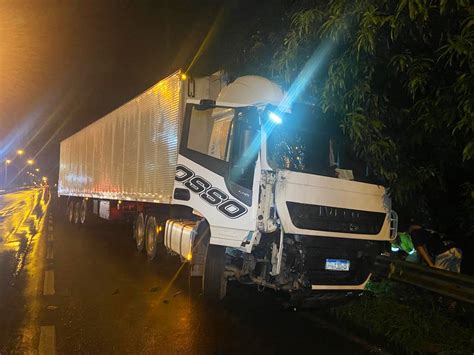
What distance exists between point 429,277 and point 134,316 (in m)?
3.76

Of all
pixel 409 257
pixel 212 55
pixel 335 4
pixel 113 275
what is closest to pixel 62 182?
pixel 113 275

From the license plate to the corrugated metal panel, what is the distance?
3274 mm

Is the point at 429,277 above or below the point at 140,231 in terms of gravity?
above

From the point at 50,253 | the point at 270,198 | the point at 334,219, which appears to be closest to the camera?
the point at 270,198

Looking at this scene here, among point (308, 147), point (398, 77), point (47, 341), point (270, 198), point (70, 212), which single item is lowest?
point (70, 212)

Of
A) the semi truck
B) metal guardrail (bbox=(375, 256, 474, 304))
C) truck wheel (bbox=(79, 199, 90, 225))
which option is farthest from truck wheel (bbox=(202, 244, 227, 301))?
truck wheel (bbox=(79, 199, 90, 225))

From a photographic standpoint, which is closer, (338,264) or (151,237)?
(338,264)

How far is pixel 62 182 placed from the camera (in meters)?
23.8

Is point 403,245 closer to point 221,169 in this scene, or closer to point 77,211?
point 221,169

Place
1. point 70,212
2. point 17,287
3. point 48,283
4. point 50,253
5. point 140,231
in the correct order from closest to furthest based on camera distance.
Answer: point 17,287
point 48,283
point 50,253
point 140,231
point 70,212

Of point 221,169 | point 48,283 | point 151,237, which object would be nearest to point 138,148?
point 151,237

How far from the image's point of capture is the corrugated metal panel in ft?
27.3

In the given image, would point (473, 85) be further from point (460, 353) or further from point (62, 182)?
point (62, 182)

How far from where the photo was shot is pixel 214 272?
20.9ft
